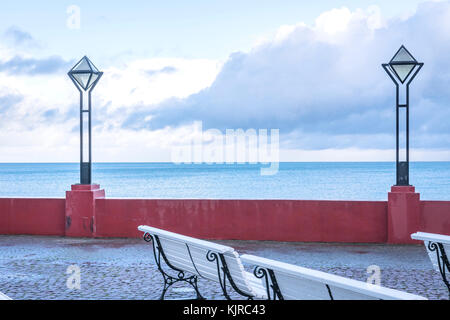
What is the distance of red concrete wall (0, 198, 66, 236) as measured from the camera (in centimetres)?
1105

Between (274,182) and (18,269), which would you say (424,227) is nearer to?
(18,269)

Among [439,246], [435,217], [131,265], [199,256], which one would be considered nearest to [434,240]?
[439,246]

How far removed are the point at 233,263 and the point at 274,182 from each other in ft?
281

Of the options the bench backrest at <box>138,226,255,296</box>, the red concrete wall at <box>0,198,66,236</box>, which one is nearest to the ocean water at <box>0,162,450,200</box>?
the red concrete wall at <box>0,198,66,236</box>

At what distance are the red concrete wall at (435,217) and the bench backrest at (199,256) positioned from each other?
17.9 ft

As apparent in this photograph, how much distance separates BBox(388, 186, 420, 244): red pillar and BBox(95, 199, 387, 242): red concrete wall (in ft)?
0.58

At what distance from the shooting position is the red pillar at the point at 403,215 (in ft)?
32.1

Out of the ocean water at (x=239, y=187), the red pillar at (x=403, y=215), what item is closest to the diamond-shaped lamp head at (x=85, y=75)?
the red pillar at (x=403, y=215)

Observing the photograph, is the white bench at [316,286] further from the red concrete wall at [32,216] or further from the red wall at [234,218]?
the red concrete wall at [32,216]

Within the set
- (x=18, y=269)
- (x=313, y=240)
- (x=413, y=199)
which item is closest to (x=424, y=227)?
(x=413, y=199)

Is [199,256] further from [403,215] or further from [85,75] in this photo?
[85,75]

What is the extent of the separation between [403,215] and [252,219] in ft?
8.84
